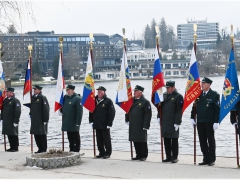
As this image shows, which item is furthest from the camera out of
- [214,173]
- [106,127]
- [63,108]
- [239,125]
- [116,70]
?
[116,70]

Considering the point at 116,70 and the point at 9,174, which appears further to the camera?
the point at 116,70

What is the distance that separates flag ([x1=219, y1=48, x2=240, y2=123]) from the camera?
1220 cm

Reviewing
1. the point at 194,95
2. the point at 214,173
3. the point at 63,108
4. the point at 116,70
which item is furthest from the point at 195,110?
the point at 116,70

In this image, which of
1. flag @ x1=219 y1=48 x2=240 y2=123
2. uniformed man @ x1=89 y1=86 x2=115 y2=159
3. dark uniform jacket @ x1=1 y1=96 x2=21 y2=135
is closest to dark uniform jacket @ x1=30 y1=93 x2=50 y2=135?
dark uniform jacket @ x1=1 y1=96 x2=21 y2=135

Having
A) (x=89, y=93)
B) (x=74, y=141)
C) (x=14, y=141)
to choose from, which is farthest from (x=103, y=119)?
(x=14, y=141)

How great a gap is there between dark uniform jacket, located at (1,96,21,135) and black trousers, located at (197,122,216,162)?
644cm

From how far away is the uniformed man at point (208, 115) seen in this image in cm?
1259

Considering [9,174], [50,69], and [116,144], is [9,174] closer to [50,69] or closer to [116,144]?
[116,144]

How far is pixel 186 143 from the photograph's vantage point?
77.3 feet

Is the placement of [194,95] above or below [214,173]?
above

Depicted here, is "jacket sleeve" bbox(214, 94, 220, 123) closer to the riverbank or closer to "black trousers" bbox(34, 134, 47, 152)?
the riverbank

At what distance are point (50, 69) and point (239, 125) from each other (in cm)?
15026

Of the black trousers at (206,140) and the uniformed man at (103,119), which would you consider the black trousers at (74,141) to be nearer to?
the uniformed man at (103,119)

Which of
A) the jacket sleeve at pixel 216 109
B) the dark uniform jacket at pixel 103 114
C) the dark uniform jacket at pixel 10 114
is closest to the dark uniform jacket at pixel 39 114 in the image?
the dark uniform jacket at pixel 10 114
